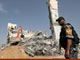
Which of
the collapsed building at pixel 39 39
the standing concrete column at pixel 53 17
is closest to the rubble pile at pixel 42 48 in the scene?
the collapsed building at pixel 39 39

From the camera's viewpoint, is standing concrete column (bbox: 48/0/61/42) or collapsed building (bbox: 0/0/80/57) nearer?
collapsed building (bbox: 0/0/80/57)

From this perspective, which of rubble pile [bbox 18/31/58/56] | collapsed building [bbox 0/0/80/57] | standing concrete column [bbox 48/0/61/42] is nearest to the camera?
rubble pile [bbox 18/31/58/56]

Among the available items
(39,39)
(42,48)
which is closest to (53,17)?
(39,39)

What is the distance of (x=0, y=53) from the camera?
2517 cm

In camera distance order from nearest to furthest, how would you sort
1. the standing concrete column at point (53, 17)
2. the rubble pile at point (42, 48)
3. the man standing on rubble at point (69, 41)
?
the man standing on rubble at point (69, 41) → the rubble pile at point (42, 48) → the standing concrete column at point (53, 17)

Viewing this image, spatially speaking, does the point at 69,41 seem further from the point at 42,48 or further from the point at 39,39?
the point at 39,39

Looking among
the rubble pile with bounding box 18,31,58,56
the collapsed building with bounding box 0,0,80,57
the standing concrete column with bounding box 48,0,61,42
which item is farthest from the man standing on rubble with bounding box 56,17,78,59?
the standing concrete column with bounding box 48,0,61,42

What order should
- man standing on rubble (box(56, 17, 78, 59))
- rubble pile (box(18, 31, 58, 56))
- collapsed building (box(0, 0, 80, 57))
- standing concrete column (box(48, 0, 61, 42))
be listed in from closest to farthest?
man standing on rubble (box(56, 17, 78, 59)), rubble pile (box(18, 31, 58, 56)), collapsed building (box(0, 0, 80, 57)), standing concrete column (box(48, 0, 61, 42))

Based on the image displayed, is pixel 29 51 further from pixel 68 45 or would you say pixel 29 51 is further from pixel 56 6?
pixel 68 45

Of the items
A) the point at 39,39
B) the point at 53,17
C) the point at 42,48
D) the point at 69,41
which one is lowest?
the point at 42,48

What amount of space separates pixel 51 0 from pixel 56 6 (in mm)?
1636

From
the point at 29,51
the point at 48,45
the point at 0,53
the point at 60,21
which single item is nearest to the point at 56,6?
the point at 48,45

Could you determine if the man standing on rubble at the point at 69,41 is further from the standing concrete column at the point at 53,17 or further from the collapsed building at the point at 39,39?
the standing concrete column at the point at 53,17

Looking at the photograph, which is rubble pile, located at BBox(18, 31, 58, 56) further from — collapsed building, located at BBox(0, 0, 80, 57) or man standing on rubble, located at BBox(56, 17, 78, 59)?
man standing on rubble, located at BBox(56, 17, 78, 59)
